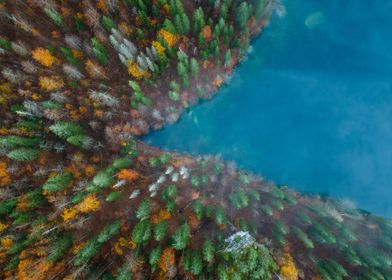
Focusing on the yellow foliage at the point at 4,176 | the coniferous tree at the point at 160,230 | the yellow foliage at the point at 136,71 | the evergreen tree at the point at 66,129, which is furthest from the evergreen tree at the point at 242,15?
the yellow foliage at the point at 4,176

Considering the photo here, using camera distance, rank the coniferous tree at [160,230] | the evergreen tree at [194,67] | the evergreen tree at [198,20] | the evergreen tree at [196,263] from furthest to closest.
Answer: the evergreen tree at [194,67]
the evergreen tree at [198,20]
the coniferous tree at [160,230]
the evergreen tree at [196,263]

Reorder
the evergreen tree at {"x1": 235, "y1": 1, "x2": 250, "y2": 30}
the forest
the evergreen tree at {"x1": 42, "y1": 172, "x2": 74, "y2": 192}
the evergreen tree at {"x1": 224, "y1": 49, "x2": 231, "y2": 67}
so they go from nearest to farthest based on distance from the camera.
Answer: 1. the evergreen tree at {"x1": 42, "y1": 172, "x2": 74, "y2": 192}
2. the forest
3. the evergreen tree at {"x1": 235, "y1": 1, "x2": 250, "y2": 30}
4. the evergreen tree at {"x1": 224, "y1": 49, "x2": 231, "y2": 67}

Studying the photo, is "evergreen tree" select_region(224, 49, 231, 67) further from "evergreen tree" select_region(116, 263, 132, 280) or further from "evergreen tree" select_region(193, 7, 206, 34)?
"evergreen tree" select_region(116, 263, 132, 280)

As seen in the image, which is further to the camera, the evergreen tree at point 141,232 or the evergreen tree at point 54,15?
the evergreen tree at point 54,15

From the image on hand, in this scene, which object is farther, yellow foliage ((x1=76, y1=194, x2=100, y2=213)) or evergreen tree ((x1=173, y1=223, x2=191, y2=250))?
yellow foliage ((x1=76, y1=194, x2=100, y2=213))

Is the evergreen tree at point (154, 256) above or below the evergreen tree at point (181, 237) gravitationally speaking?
below

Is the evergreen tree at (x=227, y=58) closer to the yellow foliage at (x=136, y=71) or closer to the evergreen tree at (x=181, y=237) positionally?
the yellow foliage at (x=136, y=71)

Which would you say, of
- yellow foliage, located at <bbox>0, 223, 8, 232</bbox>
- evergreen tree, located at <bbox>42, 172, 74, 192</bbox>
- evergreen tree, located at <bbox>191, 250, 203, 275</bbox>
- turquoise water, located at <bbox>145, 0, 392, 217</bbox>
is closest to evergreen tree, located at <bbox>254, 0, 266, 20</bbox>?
turquoise water, located at <bbox>145, 0, 392, 217</bbox>

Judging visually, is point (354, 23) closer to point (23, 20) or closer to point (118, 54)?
point (118, 54)

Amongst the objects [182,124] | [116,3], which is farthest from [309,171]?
[116,3]
